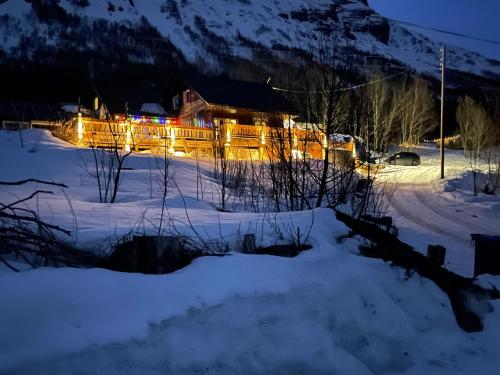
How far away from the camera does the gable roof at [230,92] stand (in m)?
32.2

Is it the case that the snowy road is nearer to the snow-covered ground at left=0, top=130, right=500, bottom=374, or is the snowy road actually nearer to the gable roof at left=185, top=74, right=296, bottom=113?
the snow-covered ground at left=0, top=130, right=500, bottom=374

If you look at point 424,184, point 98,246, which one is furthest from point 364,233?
point 424,184

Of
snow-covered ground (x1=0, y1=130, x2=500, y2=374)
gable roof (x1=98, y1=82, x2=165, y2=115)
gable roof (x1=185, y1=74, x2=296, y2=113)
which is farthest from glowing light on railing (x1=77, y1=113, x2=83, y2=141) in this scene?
gable roof (x1=98, y1=82, x2=165, y2=115)

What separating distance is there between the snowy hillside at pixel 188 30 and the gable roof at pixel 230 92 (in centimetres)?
2956

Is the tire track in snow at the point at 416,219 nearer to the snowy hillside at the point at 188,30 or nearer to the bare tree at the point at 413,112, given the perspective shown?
the bare tree at the point at 413,112

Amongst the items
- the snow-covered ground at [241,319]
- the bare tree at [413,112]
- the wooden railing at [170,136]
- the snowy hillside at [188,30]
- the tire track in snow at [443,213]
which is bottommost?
the tire track in snow at [443,213]

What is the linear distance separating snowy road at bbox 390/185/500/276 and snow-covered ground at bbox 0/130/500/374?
3.56 m

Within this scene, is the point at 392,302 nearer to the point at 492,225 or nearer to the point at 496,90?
the point at 492,225

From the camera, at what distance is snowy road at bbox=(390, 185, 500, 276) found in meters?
9.07

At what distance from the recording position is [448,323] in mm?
3631

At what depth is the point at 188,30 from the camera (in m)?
101

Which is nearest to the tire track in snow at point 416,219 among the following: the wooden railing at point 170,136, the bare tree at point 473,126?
the wooden railing at point 170,136

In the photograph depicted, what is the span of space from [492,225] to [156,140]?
50.9 feet

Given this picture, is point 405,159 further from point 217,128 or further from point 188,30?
point 188,30
